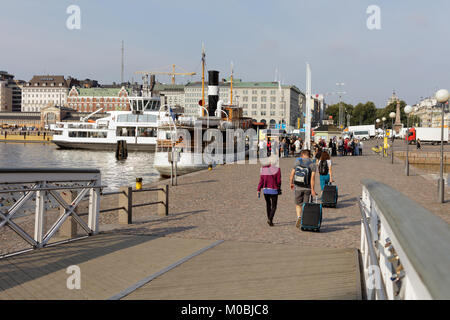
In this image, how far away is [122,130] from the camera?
72.1m

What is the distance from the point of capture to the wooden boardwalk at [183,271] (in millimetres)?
5582

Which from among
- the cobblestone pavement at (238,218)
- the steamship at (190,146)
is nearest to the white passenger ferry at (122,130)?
the steamship at (190,146)

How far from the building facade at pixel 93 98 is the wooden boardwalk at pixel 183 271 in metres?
163

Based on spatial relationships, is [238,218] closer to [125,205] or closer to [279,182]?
[279,182]

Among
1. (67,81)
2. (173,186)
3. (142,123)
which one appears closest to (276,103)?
(67,81)

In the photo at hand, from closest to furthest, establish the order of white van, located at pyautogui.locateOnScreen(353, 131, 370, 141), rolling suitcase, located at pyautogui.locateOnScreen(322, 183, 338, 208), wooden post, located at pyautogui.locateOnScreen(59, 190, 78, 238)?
wooden post, located at pyautogui.locateOnScreen(59, 190, 78, 238) < rolling suitcase, located at pyautogui.locateOnScreen(322, 183, 338, 208) < white van, located at pyautogui.locateOnScreen(353, 131, 370, 141)

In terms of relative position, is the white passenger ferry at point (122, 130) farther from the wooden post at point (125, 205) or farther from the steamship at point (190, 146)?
the wooden post at point (125, 205)

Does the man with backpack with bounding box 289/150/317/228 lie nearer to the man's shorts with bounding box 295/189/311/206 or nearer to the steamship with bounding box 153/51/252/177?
the man's shorts with bounding box 295/189/311/206

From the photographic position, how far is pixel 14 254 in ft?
24.2

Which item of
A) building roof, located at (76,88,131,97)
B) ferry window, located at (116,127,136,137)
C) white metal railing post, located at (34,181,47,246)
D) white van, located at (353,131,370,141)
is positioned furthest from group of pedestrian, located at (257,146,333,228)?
building roof, located at (76,88,131,97)

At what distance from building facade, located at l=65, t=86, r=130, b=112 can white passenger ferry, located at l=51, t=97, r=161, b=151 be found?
9114 cm

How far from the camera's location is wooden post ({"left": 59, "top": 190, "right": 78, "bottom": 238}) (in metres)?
8.83

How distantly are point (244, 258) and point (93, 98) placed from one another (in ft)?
563

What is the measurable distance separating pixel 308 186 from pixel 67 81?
190135mm
